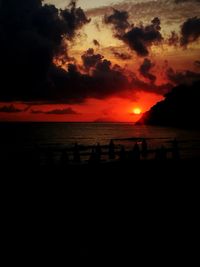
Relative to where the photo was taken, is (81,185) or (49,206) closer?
(49,206)

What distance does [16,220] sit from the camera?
9.62m

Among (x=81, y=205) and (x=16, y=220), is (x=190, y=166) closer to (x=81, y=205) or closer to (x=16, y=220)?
(x=81, y=205)

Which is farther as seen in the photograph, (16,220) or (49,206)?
(49,206)

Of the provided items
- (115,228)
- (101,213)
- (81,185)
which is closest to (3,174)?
(81,185)

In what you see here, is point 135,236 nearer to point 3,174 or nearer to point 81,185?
point 81,185

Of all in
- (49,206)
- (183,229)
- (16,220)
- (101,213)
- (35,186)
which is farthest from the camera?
(35,186)

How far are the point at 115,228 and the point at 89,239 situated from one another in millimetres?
1041

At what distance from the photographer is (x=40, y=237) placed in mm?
8391

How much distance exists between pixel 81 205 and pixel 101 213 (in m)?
1.08

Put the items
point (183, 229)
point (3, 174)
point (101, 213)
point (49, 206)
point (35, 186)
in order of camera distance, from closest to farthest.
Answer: point (183, 229) → point (101, 213) → point (49, 206) → point (35, 186) → point (3, 174)

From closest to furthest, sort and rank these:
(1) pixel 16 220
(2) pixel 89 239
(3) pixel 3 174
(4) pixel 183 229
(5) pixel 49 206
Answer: (2) pixel 89 239, (4) pixel 183 229, (1) pixel 16 220, (5) pixel 49 206, (3) pixel 3 174

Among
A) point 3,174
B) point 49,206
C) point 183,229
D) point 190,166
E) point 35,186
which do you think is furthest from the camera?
point 190,166

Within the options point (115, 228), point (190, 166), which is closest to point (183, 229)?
point (115, 228)

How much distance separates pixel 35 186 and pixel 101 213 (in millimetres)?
4365
